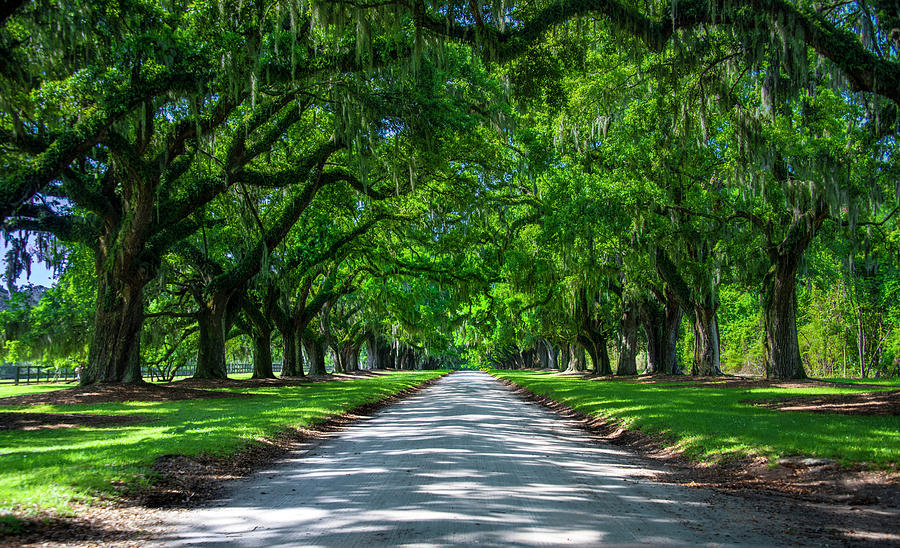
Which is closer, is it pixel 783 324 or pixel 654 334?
pixel 783 324

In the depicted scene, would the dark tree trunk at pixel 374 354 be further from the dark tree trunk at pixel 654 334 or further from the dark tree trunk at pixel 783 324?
the dark tree trunk at pixel 783 324

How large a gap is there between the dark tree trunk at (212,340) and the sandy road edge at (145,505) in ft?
51.7

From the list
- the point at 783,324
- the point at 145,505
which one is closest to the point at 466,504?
the point at 145,505

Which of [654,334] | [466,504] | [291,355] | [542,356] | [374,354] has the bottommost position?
[542,356]

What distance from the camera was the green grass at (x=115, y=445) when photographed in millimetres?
5383

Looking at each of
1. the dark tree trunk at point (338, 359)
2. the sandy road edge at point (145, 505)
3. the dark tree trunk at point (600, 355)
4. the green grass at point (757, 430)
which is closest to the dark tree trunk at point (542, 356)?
the dark tree trunk at point (338, 359)

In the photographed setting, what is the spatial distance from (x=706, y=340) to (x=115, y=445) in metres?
24.9

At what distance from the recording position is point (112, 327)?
17.4 m

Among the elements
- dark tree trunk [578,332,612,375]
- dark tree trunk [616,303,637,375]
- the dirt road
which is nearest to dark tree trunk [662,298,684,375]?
dark tree trunk [616,303,637,375]

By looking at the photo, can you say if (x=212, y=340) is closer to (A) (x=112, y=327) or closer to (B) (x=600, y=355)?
(A) (x=112, y=327)

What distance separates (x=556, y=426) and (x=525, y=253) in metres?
12.8

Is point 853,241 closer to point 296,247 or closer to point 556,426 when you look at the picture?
point 556,426

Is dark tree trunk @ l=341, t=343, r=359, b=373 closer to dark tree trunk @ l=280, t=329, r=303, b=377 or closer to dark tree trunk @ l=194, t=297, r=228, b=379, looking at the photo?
dark tree trunk @ l=280, t=329, r=303, b=377

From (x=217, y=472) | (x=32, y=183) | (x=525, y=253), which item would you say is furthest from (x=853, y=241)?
(x=32, y=183)
